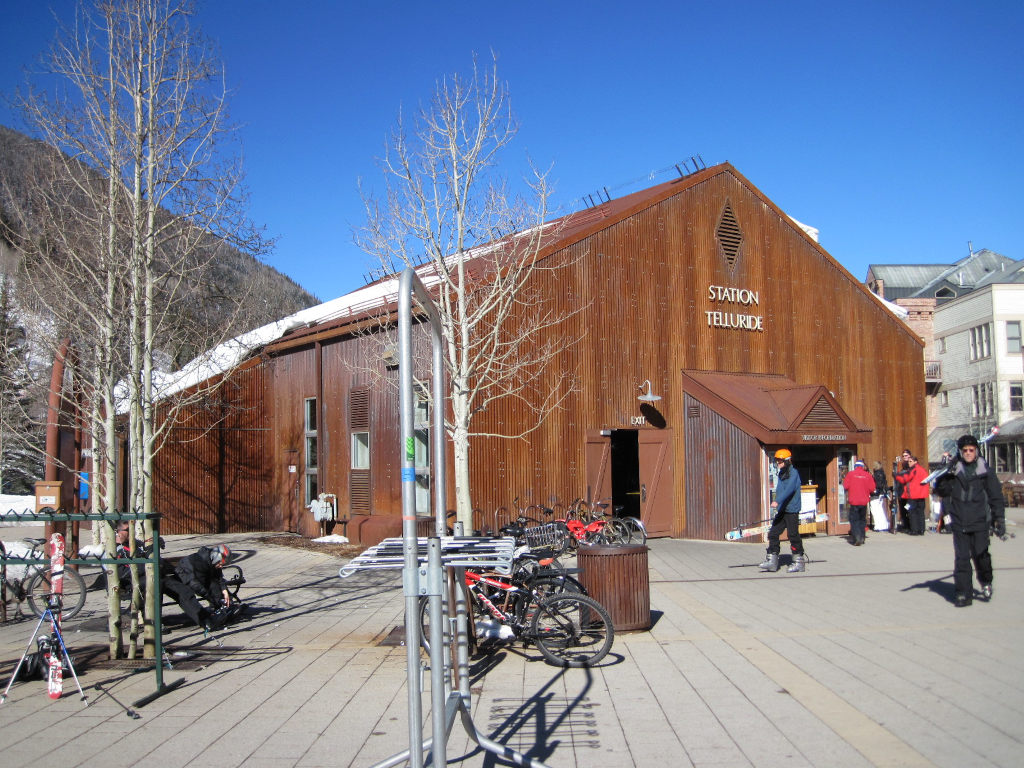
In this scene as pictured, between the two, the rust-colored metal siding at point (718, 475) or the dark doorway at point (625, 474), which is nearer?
the rust-colored metal siding at point (718, 475)

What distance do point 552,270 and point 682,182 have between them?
212 inches

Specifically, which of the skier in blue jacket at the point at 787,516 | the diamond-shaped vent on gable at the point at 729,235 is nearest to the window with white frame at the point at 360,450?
the skier in blue jacket at the point at 787,516

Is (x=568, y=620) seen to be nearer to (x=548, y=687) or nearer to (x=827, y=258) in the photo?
(x=548, y=687)

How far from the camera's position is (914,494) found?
1898cm

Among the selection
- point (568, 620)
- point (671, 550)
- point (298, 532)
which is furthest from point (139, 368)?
point (298, 532)

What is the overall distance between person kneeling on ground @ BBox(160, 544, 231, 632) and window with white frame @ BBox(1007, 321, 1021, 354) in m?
46.6

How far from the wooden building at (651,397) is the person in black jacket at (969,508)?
746 cm

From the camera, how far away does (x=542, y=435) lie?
17172 millimetres

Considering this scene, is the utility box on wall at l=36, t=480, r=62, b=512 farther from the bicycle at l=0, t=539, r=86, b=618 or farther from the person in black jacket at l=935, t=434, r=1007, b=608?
the person in black jacket at l=935, t=434, r=1007, b=608

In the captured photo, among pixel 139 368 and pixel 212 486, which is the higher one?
pixel 139 368

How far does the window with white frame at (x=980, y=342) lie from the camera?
46.3 metres

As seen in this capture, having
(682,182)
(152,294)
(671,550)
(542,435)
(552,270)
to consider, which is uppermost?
(682,182)

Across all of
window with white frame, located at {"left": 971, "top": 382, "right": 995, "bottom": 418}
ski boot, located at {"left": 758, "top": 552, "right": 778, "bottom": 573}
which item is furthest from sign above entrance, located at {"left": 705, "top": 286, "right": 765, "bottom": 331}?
window with white frame, located at {"left": 971, "top": 382, "right": 995, "bottom": 418}

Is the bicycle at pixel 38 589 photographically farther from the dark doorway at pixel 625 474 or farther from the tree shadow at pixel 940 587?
the dark doorway at pixel 625 474
